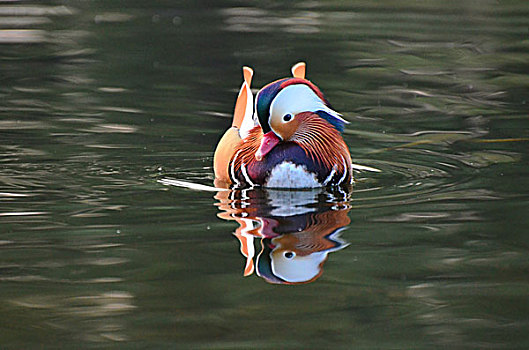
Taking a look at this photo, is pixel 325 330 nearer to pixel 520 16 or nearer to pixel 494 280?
pixel 494 280

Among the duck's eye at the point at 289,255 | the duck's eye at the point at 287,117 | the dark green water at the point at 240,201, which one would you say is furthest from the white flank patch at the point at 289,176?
the duck's eye at the point at 289,255

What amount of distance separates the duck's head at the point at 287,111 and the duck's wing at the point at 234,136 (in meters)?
0.41

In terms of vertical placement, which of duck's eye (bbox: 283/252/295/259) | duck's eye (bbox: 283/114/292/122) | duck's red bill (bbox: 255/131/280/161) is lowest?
duck's eye (bbox: 283/252/295/259)

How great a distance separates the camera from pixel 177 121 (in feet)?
33.2

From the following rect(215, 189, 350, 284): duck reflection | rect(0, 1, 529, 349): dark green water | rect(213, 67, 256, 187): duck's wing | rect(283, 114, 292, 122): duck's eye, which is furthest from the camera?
rect(213, 67, 256, 187): duck's wing

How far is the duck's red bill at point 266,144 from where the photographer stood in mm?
7604

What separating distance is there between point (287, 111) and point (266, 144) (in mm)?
267

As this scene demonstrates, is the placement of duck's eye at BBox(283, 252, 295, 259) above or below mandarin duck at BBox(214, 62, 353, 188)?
below

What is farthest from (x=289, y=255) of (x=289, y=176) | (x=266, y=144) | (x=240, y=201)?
(x=266, y=144)

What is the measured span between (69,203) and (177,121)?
2953mm

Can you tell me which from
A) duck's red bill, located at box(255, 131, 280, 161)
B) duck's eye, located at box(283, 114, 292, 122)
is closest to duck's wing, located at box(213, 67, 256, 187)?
duck's red bill, located at box(255, 131, 280, 161)

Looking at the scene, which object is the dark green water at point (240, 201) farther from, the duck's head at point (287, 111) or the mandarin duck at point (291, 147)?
the duck's head at point (287, 111)

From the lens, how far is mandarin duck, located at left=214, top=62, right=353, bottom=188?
25.0ft

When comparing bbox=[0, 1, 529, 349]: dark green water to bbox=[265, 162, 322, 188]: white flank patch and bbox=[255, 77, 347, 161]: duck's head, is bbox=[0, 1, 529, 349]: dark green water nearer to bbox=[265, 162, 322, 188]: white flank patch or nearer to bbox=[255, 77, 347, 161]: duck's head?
bbox=[265, 162, 322, 188]: white flank patch
